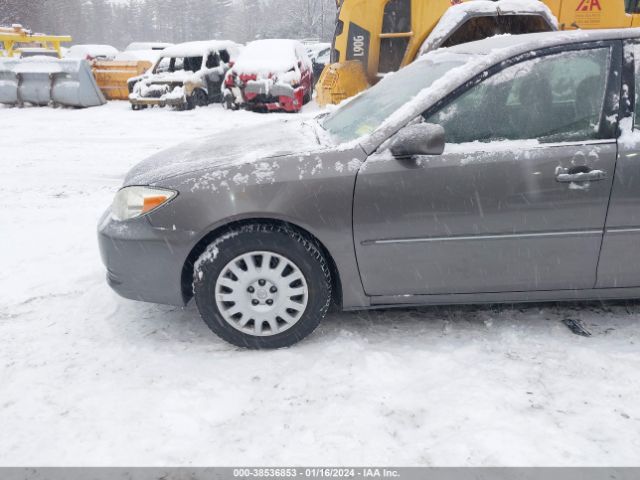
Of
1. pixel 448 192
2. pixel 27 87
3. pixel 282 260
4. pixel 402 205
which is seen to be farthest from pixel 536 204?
pixel 27 87

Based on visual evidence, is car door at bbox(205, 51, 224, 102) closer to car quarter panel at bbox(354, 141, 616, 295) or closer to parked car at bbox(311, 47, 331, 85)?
parked car at bbox(311, 47, 331, 85)

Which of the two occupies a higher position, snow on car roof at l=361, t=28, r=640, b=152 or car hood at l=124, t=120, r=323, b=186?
snow on car roof at l=361, t=28, r=640, b=152

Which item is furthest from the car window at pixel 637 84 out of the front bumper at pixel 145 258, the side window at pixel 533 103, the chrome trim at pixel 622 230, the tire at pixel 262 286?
the front bumper at pixel 145 258

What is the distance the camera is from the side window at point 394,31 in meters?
7.53

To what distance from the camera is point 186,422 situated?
2.38 metres

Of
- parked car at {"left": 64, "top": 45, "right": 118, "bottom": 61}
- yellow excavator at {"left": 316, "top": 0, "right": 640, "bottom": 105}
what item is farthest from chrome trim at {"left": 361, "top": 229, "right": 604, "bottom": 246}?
parked car at {"left": 64, "top": 45, "right": 118, "bottom": 61}

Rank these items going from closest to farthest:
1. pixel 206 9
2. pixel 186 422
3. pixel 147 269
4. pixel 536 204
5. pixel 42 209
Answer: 1. pixel 186 422
2. pixel 536 204
3. pixel 147 269
4. pixel 42 209
5. pixel 206 9

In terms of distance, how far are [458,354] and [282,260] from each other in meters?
1.08

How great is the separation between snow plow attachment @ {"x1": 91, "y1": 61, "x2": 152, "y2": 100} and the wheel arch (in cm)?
1373

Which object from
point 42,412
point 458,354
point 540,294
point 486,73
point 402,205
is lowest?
point 42,412

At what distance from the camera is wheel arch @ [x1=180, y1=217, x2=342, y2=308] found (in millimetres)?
2818

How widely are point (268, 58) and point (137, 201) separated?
35.8ft

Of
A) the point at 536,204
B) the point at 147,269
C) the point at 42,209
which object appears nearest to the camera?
the point at 536,204

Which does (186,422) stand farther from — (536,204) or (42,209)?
(42,209)
